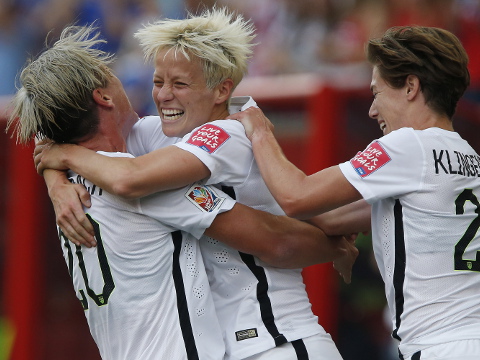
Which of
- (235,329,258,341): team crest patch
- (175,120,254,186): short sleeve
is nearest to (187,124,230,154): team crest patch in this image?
(175,120,254,186): short sleeve

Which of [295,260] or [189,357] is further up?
[295,260]

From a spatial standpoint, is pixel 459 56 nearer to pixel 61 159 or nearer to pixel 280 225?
pixel 280 225

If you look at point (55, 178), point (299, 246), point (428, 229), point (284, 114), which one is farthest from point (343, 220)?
point (284, 114)

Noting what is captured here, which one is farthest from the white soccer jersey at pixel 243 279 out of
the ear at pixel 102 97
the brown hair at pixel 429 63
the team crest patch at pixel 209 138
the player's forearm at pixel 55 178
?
the brown hair at pixel 429 63

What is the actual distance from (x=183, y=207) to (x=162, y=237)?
0.49 feet

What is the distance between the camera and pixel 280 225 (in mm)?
3357

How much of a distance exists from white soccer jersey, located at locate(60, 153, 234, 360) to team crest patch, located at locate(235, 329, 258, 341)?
0.07 meters

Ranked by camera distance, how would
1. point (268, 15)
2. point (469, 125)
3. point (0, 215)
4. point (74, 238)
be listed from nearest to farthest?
point (74, 238) → point (469, 125) → point (0, 215) → point (268, 15)

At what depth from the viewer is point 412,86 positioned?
3.12m

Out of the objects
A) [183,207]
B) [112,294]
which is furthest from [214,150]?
[112,294]

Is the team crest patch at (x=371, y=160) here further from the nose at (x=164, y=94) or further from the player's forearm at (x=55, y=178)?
the player's forearm at (x=55, y=178)

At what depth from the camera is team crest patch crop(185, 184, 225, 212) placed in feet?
10.4

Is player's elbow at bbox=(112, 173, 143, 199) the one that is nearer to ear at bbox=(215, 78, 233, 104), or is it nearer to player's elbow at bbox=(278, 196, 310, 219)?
player's elbow at bbox=(278, 196, 310, 219)

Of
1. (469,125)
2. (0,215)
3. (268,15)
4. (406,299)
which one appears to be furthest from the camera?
(268,15)
